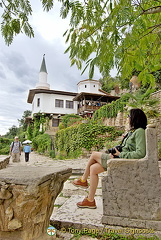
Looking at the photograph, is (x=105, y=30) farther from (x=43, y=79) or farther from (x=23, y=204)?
(x=43, y=79)

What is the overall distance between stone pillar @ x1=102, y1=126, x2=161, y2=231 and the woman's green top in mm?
79

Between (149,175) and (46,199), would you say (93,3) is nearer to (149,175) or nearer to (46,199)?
(149,175)

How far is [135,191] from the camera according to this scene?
2.06 m

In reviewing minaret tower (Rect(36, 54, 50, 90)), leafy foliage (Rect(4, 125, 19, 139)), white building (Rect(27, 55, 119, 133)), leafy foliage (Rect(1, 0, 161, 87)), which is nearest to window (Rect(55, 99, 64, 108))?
white building (Rect(27, 55, 119, 133))

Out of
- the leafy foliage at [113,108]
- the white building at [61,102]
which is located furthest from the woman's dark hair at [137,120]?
the white building at [61,102]

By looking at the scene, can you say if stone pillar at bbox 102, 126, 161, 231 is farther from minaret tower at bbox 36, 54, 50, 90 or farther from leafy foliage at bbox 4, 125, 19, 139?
leafy foliage at bbox 4, 125, 19, 139

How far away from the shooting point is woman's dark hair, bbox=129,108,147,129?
7.76ft

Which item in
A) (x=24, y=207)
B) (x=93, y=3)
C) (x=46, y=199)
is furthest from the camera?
(x=93, y=3)

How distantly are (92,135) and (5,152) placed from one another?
2137cm

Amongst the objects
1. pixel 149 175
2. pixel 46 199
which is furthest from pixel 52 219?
pixel 149 175

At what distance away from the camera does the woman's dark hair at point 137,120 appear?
2.37m

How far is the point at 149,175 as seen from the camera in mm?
2037

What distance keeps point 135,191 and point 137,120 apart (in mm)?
896

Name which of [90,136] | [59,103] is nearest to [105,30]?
[90,136]
